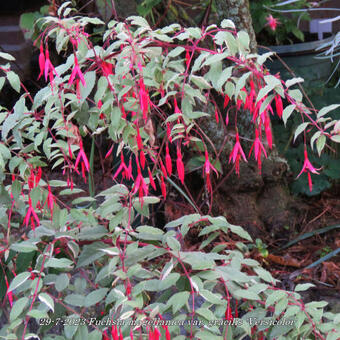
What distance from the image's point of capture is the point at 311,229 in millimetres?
1878

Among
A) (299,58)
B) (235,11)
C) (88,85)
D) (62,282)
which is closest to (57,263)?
(62,282)

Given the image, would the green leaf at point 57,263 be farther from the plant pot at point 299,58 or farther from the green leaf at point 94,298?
the plant pot at point 299,58

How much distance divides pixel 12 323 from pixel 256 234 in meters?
1.15

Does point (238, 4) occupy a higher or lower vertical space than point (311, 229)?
higher

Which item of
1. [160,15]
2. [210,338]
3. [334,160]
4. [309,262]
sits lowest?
[309,262]

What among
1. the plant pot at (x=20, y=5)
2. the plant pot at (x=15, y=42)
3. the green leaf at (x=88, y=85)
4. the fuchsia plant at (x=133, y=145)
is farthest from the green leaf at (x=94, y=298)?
the plant pot at (x=20, y=5)

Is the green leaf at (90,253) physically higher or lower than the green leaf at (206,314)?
higher

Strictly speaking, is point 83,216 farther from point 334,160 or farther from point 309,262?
point 334,160

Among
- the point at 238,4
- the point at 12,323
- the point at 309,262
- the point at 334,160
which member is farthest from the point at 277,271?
the point at 12,323

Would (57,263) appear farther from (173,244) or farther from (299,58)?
(299,58)

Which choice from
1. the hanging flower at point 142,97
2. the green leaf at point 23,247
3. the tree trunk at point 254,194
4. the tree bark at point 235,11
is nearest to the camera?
the hanging flower at point 142,97

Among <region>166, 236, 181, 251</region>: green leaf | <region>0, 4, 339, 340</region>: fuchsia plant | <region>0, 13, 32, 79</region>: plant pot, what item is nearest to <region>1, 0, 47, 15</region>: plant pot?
<region>0, 13, 32, 79</region>: plant pot

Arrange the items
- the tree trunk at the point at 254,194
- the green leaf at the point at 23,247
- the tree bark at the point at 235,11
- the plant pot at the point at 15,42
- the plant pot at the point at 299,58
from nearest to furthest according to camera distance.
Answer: the green leaf at the point at 23,247 → the tree bark at the point at 235,11 → the tree trunk at the point at 254,194 → the plant pot at the point at 299,58 → the plant pot at the point at 15,42

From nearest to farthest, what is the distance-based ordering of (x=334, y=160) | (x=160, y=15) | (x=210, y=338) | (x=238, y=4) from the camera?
(x=210, y=338) < (x=238, y=4) < (x=160, y=15) < (x=334, y=160)
